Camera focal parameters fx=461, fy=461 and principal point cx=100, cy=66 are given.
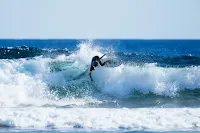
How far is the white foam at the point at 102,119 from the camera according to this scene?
14312 mm

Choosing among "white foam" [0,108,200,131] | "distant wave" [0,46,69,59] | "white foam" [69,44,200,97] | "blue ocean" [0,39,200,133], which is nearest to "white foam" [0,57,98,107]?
"blue ocean" [0,39,200,133]

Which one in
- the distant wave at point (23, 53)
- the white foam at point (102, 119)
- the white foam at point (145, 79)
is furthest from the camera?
the distant wave at point (23, 53)

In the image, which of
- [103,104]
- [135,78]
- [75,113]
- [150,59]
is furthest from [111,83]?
[150,59]

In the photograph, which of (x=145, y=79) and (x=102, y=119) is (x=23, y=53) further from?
(x=102, y=119)

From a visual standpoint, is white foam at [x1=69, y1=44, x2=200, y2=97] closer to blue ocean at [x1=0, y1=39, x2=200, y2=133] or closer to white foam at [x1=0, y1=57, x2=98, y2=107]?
blue ocean at [x1=0, y1=39, x2=200, y2=133]

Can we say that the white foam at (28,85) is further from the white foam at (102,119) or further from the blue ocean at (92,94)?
the white foam at (102,119)

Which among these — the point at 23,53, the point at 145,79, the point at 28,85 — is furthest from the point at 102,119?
the point at 23,53

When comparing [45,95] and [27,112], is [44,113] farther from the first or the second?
[45,95]

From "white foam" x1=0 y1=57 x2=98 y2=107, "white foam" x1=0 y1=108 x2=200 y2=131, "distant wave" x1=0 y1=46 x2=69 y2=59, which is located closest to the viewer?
"white foam" x1=0 y1=108 x2=200 y2=131

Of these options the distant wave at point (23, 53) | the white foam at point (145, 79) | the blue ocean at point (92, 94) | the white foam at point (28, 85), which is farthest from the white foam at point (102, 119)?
the distant wave at point (23, 53)

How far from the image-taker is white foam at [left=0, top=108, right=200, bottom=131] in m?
14.3

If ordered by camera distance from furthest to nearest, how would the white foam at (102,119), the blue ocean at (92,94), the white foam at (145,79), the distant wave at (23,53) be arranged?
1. the distant wave at (23,53)
2. the white foam at (145,79)
3. the blue ocean at (92,94)
4. the white foam at (102,119)

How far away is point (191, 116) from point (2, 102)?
767 cm

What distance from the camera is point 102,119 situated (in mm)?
14789
